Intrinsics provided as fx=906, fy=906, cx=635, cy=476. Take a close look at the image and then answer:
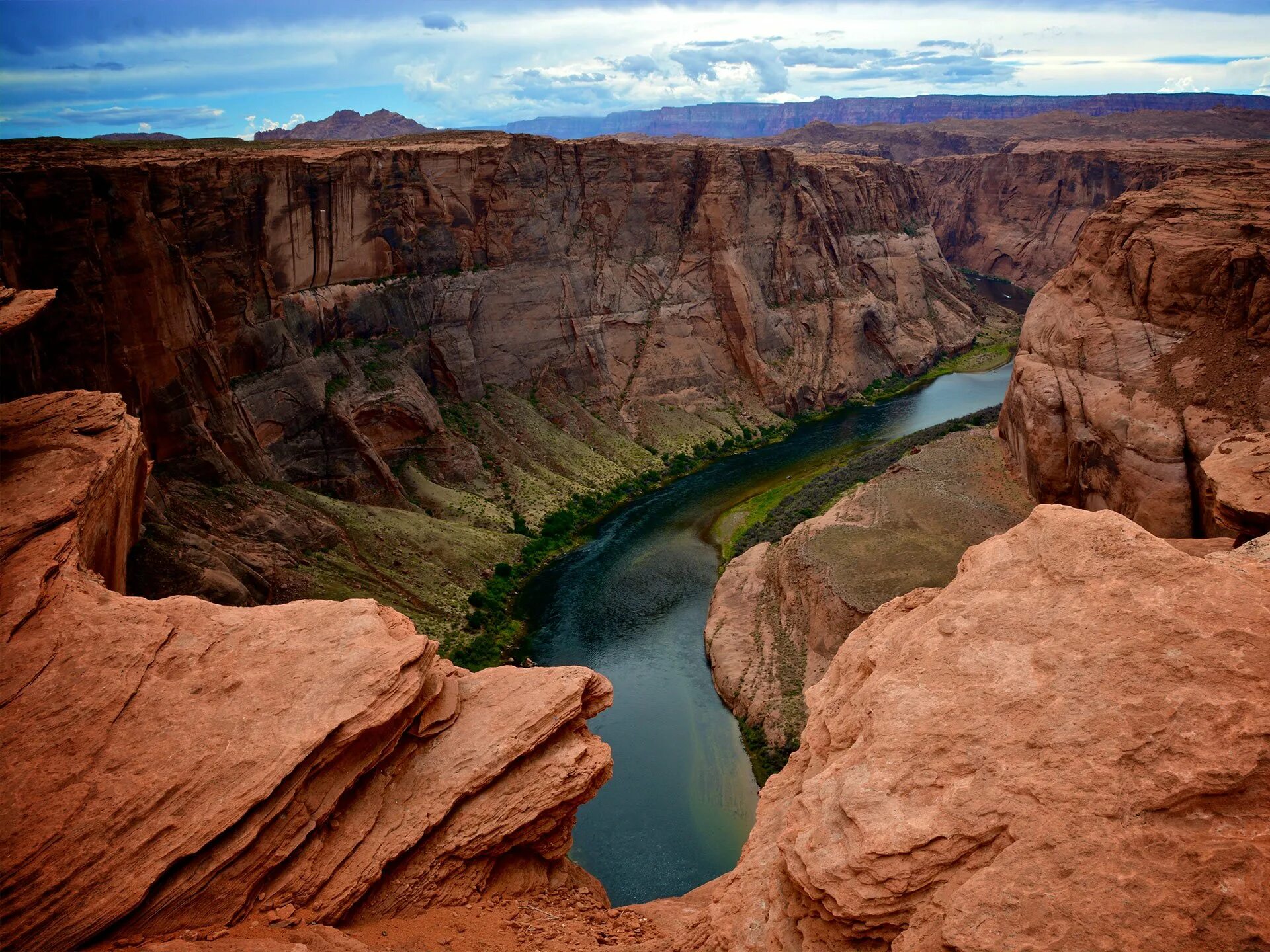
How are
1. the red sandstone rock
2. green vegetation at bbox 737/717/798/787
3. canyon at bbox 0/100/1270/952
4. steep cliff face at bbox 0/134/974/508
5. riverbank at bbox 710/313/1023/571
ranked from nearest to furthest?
canyon at bbox 0/100/1270/952 → the red sandstone rock → green vegetation at bbox 737/717/798/787 → steep cliff face at bbox 0/134/974/508 → riverbank at bbox 710/313/1023/571

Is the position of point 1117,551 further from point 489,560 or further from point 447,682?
point 489,560

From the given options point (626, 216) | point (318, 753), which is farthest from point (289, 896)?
point (626, 216)

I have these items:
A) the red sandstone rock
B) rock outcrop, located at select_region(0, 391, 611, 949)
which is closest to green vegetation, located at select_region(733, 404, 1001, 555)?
the red sandstone rock

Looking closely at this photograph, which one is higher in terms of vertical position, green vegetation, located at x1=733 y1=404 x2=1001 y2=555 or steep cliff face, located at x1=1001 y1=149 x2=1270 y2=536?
steep cliff face, located at x1=1001 y1=149 x2=1270 y2=536

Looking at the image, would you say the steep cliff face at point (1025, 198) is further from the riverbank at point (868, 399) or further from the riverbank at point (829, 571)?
the riverbank at point (829, 571)

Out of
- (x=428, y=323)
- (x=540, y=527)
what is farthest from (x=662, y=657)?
(x=428, y=323)

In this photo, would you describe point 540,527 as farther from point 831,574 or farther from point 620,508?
point 831,574

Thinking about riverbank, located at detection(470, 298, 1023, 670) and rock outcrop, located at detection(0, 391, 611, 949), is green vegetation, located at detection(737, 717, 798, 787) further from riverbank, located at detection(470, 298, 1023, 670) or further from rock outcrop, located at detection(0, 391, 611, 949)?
rock outcrop, located at detection(0, 391, 611, 949)
